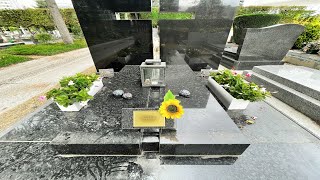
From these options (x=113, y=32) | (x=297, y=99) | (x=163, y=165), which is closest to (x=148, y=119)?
(x=163, y=165)

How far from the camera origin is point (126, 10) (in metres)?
4.06

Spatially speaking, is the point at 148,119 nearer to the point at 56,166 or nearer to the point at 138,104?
the point at 138,104

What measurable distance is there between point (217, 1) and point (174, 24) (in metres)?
1.43

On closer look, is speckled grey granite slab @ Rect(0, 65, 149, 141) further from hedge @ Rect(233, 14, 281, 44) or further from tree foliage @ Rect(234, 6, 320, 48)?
tree foliage @ Rect(234, 6, 320, 48)

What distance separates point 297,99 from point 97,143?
14.5 feet

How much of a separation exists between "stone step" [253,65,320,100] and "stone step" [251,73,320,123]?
0.09 metres

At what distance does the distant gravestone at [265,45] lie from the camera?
5.57 meters

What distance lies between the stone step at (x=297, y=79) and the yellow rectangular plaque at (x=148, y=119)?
3.73 metres

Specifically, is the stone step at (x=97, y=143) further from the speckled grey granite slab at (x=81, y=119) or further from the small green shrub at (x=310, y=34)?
the small green shrub at (x=310, y=34)

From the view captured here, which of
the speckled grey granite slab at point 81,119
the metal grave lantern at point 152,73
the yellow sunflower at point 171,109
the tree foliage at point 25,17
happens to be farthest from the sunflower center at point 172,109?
the tree foliage at point 25,17

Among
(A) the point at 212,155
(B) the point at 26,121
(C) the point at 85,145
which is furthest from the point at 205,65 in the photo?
(B) the point at 26,121

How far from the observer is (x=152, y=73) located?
300 cm

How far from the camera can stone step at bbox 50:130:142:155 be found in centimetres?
166

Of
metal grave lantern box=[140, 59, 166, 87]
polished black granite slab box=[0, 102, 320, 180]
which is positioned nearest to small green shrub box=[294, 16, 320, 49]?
polished black granite slab box=[0, 102, 320, 180]
